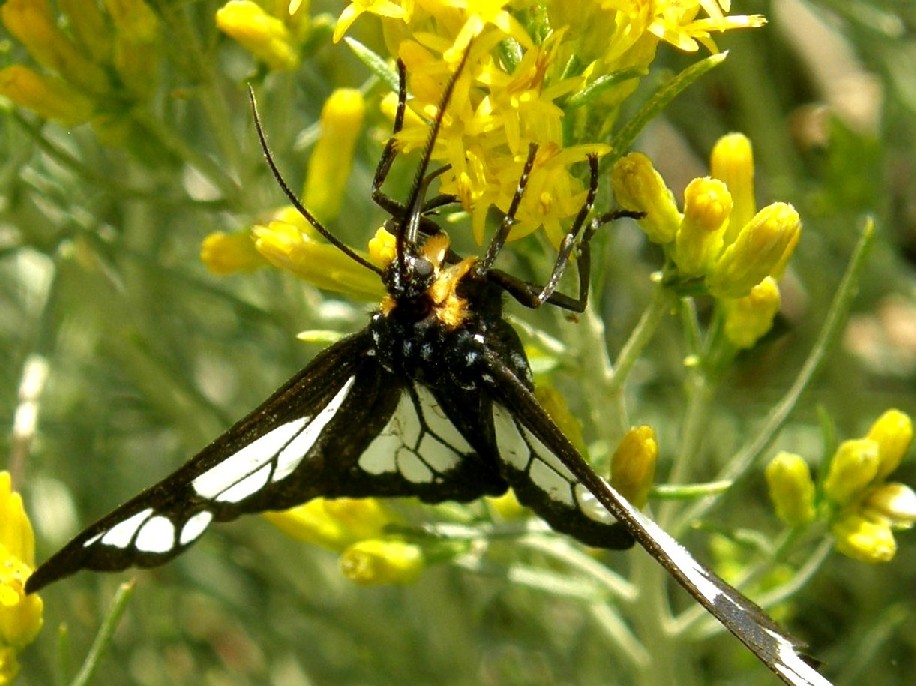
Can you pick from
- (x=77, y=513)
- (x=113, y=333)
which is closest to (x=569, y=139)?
(x=113, y=333)

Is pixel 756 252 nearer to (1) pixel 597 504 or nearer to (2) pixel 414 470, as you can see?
(1) pixel 597 504

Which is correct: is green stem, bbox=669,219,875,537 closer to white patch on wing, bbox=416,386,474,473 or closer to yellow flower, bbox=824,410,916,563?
yellow flower, bbox=824,410,916,563

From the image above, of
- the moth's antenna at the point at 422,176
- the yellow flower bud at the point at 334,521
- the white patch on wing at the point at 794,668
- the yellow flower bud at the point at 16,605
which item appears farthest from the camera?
the yellow flower bud at the point at 334,521

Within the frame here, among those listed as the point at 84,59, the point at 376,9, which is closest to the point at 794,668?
the point at 376,9

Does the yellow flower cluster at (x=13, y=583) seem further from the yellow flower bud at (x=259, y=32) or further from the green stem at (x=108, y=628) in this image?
the yellow flower bud at (x=259, y=32)

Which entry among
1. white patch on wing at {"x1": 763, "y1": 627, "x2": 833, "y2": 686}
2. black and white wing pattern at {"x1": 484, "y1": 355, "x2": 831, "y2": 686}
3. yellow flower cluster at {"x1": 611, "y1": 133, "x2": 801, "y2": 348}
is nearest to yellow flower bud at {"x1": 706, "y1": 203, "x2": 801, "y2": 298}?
yellow flower cluster at {"x1": 611, "y1": 133, "x2": 801, "y2": 348}

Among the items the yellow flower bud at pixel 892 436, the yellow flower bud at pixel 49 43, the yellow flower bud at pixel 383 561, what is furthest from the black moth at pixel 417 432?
the yellow flower bud at pixel 49 43

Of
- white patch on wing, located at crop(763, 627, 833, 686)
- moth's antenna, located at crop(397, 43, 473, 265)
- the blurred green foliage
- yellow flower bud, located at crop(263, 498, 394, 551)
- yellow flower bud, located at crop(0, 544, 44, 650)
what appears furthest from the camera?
the blurred green foliage
